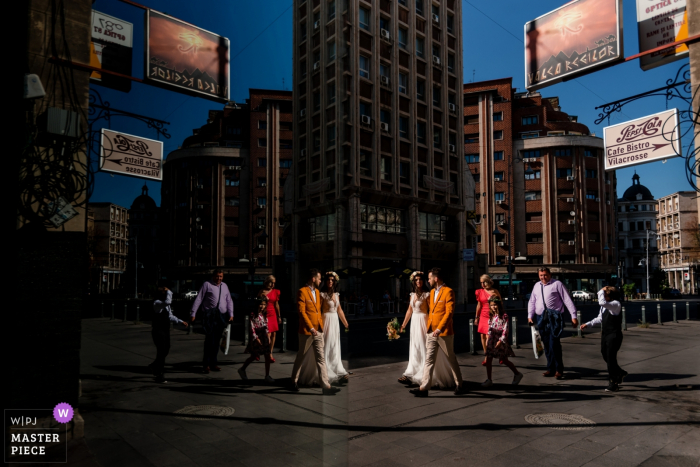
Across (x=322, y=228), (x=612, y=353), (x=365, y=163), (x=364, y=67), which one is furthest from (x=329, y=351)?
(x=364, y=67)

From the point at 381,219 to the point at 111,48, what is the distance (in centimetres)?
2922

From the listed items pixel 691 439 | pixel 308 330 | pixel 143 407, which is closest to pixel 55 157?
pixel 143 407

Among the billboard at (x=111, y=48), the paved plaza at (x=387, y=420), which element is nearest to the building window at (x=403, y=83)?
the paved plaza at (x=387, y=420)

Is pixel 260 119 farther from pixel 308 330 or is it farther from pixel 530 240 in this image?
pixel 308 330

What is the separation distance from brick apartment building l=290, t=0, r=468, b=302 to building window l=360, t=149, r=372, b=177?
0.07 metres

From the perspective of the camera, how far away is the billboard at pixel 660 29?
23.4ft

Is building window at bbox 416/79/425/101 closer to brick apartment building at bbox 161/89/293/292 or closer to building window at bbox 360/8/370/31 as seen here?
building window at bbox 360/8/370/31

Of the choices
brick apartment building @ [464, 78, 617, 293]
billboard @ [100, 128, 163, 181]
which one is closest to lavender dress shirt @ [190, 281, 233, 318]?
billboard @ [100, 128, 163, 181]

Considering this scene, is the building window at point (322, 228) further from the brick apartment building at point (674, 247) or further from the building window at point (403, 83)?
the brick apartment building at point (674, 247)

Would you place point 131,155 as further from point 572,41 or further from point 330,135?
point 330,135

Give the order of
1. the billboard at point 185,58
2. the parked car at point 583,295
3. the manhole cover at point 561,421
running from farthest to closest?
the parked car at point 583,295 < the billboard at point 185,58 < the manhole cover at point 561,421

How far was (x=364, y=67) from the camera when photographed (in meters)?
33.7

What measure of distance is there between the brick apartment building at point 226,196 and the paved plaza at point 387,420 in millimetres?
52389

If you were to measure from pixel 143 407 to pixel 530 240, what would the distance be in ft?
206
